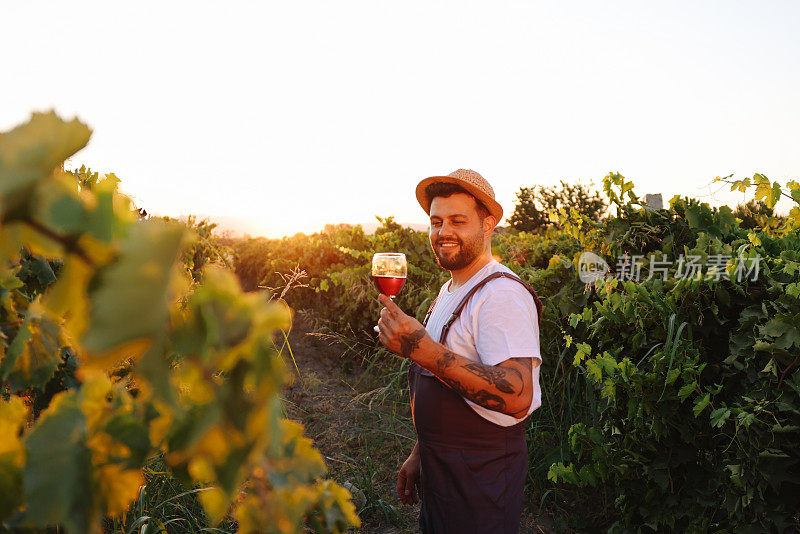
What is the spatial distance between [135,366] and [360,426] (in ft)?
16.7

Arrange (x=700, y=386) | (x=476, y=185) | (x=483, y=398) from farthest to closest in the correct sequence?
(x=700, y=386) → (x=476, y=185) → (x=483, y=398)

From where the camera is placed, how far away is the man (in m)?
2.18

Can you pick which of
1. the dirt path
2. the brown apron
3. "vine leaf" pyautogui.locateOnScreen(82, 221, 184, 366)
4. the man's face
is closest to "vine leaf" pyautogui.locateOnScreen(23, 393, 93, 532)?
"vine leaf" pyautogui.locateOnScreen(82, 221, 184, 366)

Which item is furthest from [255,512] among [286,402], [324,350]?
[324,350]

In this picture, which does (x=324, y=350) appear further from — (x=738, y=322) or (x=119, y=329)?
(x=119, y=329)

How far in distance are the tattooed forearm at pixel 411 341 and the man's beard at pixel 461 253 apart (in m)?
0.62

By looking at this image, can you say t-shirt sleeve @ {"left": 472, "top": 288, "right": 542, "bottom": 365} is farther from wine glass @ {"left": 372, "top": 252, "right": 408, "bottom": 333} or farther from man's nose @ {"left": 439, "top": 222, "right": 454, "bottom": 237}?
wine glass @ {"left": 372, "top": 252, "right": 408, "bottom": 333}

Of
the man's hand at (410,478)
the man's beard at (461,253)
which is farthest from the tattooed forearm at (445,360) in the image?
the man's hand at (410,478)

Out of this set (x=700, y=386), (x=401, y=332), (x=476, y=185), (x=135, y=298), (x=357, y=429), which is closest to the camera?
(x=135, y=298)

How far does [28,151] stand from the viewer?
1.31ft

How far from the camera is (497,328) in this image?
88.0 inches

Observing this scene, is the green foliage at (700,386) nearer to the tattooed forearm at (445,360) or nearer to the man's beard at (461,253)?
the man's beard at (461,253)

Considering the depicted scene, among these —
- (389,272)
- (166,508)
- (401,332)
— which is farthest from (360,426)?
(401,332)

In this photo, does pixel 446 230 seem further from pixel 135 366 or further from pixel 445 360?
pixel 135 366
